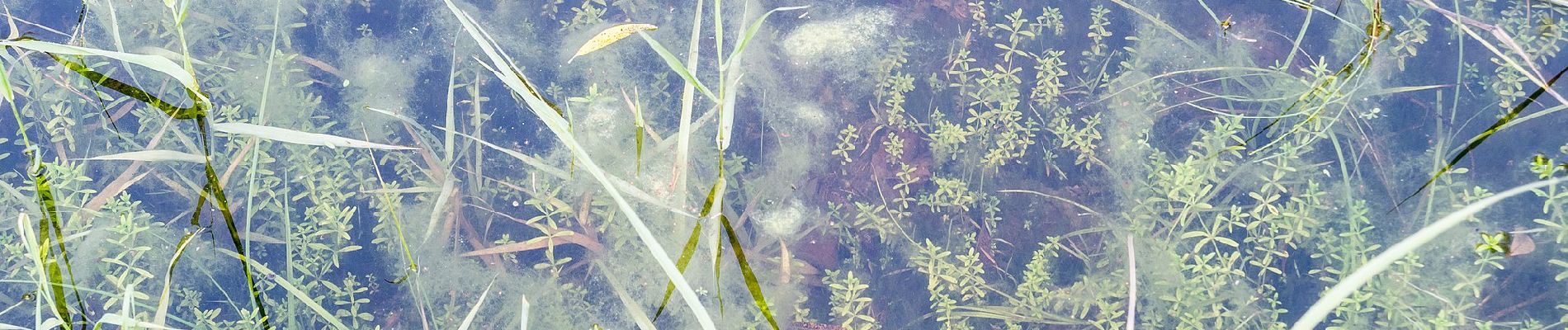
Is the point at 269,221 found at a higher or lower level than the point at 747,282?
higher

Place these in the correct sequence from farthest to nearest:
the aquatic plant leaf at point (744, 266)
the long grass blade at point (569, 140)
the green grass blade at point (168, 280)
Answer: the aquatic plant leaf at point (744, 266)
the green grass blade at point (168, 280)
the long grass blade at point (569, 140)

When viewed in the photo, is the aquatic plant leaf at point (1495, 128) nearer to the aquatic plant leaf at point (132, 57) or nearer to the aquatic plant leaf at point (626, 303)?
the aquatic plant leaf at point (626, 303)

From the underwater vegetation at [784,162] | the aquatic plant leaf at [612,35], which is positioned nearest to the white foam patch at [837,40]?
the underwater vegetation at [784,162]

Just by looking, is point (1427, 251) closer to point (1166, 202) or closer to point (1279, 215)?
point (1279, 215)

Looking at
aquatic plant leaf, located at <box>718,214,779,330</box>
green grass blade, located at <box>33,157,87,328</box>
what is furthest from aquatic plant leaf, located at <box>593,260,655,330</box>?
green grass blade, located at <box>33,157,87,328</box>

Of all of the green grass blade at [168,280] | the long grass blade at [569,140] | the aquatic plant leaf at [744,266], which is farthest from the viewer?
the aquatic plant leaf at [744,266]

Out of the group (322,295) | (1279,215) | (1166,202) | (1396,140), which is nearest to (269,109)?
(322,295)

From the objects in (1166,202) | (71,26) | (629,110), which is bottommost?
(1166,202)
